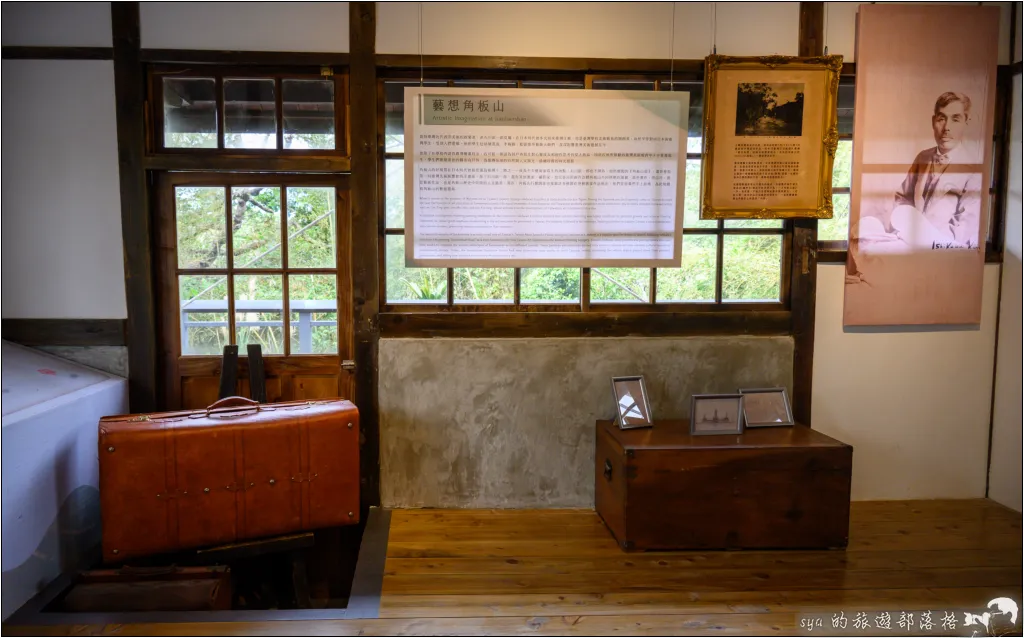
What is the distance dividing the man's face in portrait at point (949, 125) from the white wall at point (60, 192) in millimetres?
4039

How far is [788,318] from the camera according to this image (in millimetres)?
2986

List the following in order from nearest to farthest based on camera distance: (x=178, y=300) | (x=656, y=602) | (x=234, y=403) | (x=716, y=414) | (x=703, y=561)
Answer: (x=656, y=602)
(x=703, y=561)
(x=234, y=403)
(x=716, y=414)
(x=178, y=300)

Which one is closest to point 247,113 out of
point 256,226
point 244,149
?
point 244,149

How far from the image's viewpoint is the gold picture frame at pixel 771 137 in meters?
2.81

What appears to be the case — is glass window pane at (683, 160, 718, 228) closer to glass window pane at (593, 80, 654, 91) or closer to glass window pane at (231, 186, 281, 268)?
glass window pane at (593, 80, 654, 91)

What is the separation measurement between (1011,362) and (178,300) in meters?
4.32

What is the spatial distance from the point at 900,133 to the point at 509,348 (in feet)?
7.37

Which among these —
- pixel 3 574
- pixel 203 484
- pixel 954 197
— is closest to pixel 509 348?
pixel 203 484

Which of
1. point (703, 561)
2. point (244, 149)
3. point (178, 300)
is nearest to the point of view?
point (703, 561)

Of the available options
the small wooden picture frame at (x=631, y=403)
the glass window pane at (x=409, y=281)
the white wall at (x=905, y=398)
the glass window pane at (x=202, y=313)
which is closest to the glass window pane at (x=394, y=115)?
the glass window pane at (x=409, y=281)

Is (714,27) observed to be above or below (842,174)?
above

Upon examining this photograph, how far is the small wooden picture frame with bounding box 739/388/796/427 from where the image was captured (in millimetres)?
2789

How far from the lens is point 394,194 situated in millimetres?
2877

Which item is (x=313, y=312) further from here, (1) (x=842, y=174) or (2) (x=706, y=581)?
(1) (x=842, y=174)
